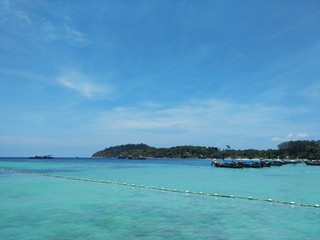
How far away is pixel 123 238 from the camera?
12.9m

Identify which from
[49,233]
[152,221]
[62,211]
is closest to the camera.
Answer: [49,233]

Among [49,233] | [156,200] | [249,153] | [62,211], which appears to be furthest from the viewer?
[249,153]

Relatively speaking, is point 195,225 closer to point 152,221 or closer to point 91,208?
point 152,221

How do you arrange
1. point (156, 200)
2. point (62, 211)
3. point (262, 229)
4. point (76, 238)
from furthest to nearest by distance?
point (156, 200) < point (62, 211) < point (262, 229) < point (76, 238)

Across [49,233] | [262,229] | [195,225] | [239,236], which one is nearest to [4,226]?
[49,233]

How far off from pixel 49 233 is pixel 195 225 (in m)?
6.35

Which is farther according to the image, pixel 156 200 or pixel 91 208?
Answer: pixel 156 200

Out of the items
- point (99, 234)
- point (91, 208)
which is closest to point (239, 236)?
point (99, 234)

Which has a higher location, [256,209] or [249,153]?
[249,153]

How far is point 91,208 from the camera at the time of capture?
19.7m

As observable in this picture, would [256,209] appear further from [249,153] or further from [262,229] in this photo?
[249,153]

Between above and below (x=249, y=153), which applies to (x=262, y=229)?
below

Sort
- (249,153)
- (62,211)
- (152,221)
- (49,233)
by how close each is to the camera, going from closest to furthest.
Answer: (49,233) < (152,221) < (62,211) < (249,153)

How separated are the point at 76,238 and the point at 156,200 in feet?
35.1
